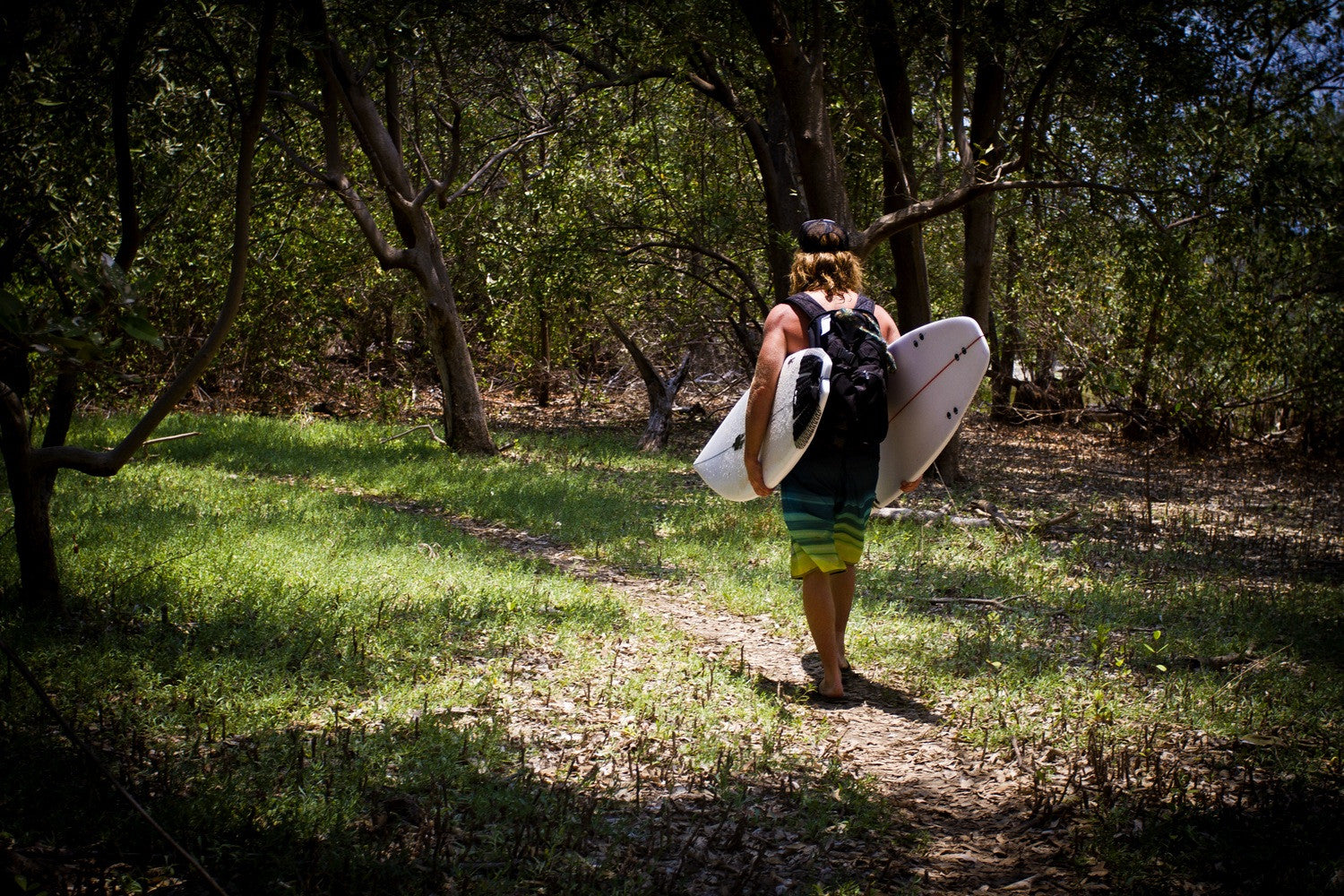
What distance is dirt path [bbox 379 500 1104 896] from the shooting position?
3.43 m

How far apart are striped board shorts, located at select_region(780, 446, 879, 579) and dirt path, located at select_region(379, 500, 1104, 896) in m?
0.74

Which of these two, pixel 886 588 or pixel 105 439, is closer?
pixel 886 588

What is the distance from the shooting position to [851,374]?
4.62 m

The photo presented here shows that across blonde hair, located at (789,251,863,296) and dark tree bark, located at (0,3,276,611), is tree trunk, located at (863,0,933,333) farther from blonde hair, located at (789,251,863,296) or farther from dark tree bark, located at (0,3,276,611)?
dark tree bark, located at (0,3,276,611)

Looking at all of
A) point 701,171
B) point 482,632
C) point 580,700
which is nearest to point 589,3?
point 482,632

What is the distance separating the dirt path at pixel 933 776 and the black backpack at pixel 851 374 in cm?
130

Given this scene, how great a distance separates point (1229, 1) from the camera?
8.79m

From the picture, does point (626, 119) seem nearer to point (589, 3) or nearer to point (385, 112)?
point (385, 112)

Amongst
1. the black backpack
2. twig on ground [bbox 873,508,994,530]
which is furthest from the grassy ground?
the black backpack

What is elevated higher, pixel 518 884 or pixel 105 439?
pixel 105 439

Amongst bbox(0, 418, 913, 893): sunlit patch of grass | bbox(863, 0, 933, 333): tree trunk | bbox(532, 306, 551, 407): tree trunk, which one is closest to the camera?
bbox(0, 418, 913, 893): sunlit patch of grass

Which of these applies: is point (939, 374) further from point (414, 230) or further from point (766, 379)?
point (414, 230)

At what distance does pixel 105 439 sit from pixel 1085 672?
1063cm

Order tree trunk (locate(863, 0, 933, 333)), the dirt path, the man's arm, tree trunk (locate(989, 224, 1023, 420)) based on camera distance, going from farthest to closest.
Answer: tree trunk (locate(989, 224, 1023, 420)), tree trunk (locate(863, 0, 933, 333)), the man's arm, the dirt path
